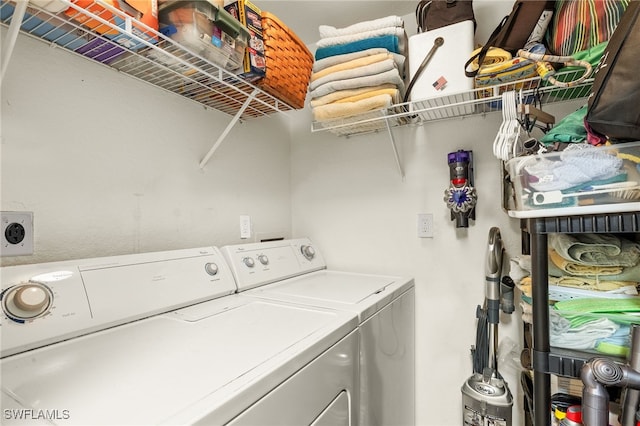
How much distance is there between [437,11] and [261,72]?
2.70 feet

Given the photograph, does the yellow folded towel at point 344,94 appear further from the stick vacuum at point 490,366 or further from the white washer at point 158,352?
the white washer at point 158,352


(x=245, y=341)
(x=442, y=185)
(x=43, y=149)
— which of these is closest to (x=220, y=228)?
(x=43, y=149)

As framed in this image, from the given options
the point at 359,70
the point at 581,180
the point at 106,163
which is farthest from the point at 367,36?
the point at 106,163

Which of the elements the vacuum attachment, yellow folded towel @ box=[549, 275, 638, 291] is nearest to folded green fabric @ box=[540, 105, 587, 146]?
yellow folded towel @ box=[549, 275, 638, 291]

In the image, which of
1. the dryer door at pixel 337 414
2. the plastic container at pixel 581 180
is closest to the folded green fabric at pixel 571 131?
the plastic container at pixel 581 180

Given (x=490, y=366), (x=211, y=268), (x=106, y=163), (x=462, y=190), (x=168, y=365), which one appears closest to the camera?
(x=168, y=365)

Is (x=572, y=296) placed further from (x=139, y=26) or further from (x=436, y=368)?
(x=139, y=26)

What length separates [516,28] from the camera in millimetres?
1213

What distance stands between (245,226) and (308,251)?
Answer: 403mm

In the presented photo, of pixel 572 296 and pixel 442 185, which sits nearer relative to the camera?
pixel 572 296

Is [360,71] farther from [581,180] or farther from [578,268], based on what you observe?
[578,268]

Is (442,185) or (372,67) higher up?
(372,67)

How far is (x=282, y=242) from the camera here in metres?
1.79

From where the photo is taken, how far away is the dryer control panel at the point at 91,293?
0.79 meters
